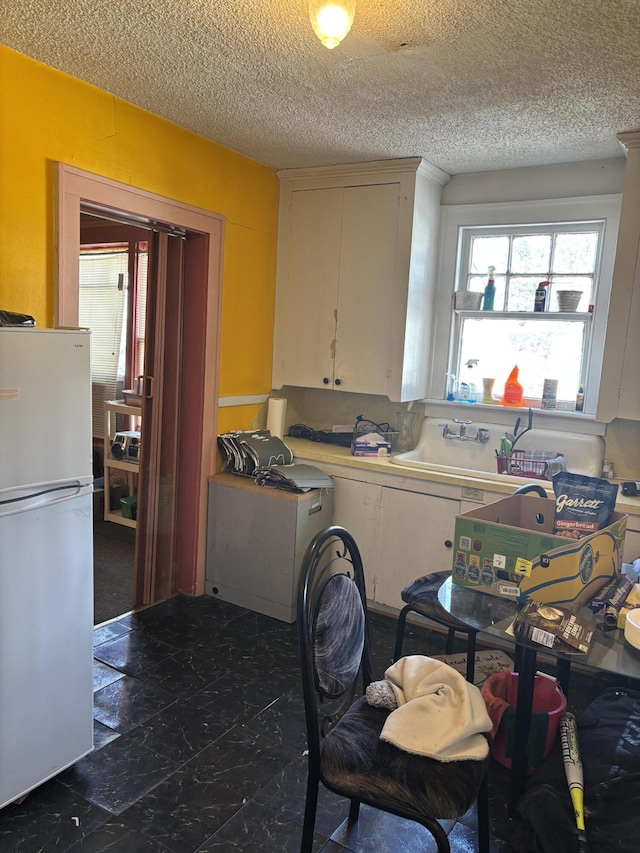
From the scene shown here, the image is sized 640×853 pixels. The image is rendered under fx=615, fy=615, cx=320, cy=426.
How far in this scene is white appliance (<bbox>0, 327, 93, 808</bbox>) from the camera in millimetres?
1787

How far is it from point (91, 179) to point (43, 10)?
0.68m

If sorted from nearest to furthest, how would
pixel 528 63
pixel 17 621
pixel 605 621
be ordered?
1. pixel 605 621
2. pixel 17 621
3. pixel 528 63

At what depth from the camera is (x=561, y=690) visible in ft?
7.25

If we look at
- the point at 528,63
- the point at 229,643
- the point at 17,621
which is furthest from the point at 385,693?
the point at 528,63

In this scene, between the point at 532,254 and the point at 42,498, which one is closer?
the point at 42,498

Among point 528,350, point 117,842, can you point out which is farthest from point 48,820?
point 528,350

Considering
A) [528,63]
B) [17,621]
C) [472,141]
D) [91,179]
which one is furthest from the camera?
[472,141]

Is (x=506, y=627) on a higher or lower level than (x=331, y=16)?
lower

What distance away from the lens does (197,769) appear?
2.10 metres

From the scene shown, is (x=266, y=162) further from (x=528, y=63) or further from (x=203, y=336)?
(x=528, y=63)

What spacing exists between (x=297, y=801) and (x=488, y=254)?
290 centimetres

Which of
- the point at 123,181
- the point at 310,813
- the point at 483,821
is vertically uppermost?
the point at 123,181

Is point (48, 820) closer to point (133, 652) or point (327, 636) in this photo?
point (133, 652)

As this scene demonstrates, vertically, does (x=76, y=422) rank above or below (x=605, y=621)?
above
